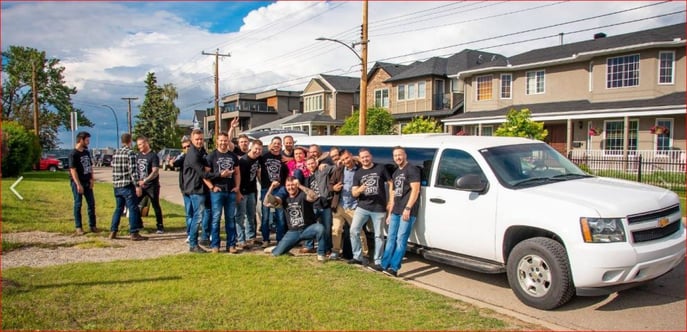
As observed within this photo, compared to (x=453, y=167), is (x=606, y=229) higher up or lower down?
lower down

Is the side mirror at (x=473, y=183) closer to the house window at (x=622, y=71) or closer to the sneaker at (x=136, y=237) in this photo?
the sneaker at (x=136, y=237)

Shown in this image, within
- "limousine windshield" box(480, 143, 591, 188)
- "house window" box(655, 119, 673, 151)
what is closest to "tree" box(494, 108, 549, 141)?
"house window" box(655, 119, 673, 151)

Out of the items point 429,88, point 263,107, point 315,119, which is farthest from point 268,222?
point 263,107

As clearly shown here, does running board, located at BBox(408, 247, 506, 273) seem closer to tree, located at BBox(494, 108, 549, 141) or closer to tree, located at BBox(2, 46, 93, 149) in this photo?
tree, located at BBox(494, 108, 549, 141)

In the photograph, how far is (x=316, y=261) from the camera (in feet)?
24.0

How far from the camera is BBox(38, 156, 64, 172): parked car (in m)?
35.0

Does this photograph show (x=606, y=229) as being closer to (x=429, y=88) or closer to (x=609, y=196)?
(x=609, y=196)

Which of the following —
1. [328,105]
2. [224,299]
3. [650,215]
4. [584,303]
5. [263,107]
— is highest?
[263,107]

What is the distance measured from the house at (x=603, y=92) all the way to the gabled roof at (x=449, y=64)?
5068 mm

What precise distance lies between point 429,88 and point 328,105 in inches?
611

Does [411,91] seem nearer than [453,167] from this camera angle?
No

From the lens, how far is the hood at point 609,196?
16.6 feet

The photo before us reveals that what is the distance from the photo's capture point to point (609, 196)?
5312 mm

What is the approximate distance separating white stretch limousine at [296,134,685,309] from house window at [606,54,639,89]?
2108 centimetres
